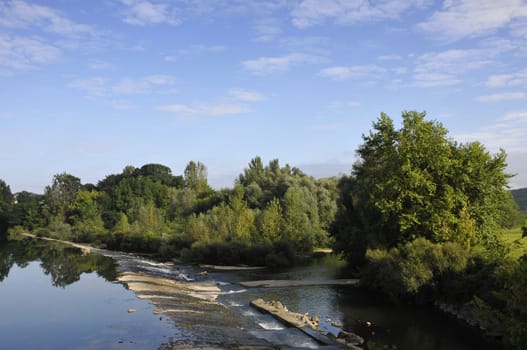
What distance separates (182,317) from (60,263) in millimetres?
53310

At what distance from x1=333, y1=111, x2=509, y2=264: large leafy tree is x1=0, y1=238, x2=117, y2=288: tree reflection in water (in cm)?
3491

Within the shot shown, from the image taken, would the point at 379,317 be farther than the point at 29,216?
No

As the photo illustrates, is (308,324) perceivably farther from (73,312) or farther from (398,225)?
(73,312)

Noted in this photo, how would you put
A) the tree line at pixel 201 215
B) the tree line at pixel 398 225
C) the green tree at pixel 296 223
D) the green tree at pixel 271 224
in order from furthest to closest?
1. the green tree at pixel 296 223
2. the green tree at pixel 271 224
3. the tree line at pixel 201 215
4. the tree line at pixel 398 225

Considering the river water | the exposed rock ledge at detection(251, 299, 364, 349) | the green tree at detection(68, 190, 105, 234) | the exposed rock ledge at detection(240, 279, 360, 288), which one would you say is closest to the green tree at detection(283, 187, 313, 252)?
the river water

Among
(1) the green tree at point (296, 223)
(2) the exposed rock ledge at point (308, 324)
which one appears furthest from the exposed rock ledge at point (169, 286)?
(1) the green tree at point (296, 223)

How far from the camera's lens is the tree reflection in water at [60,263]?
213ft

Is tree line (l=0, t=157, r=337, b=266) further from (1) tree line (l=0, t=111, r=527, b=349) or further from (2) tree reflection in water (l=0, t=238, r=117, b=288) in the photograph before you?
(2) tree reflection in water (l=0, t=238, r=117, b=288)

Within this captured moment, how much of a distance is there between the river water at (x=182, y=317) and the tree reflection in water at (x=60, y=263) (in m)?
0.83

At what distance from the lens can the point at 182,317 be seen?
3622 cm

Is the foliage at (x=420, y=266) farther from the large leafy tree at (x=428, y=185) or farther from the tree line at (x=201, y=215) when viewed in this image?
the tree line at (x=201, y=215)

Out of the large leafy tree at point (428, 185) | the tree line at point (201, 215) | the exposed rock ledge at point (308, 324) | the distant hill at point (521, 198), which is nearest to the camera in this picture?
the exposed rock ledge at point (308, 324)

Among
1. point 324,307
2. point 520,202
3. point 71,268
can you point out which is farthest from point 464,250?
point 520,202

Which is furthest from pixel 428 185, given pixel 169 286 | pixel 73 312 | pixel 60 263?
pixel 60 263
